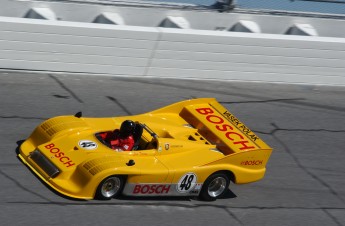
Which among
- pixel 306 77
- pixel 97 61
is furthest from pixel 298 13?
pixel 97 61

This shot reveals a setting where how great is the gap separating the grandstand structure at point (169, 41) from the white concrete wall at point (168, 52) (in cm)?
2

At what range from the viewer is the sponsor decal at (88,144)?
9.23m

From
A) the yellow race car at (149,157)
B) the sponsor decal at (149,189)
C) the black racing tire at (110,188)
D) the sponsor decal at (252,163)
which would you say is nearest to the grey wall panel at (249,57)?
the yellow race car at (149,157)

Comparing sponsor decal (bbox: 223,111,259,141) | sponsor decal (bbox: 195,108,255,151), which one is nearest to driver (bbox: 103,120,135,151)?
sponsor decal (bbox: 195,108,255,151)

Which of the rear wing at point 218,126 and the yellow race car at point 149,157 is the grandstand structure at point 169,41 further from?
the yellow race car at point 149,157

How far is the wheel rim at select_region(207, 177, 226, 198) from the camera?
9461mm

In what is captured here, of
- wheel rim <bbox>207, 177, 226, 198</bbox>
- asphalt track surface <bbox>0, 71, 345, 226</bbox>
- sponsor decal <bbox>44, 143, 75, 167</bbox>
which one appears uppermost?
sponsor decal <bbox>44, 143, 75, 167</bbox>

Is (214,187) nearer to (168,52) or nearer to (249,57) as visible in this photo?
(168,52)

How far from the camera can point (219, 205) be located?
31.0 ft

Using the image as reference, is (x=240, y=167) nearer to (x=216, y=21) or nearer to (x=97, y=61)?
(x=97, y=61)

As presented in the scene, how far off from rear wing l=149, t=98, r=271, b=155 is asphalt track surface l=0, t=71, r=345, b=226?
0.65m

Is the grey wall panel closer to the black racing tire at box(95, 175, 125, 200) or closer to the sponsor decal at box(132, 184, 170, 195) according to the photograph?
the sponsor decal at box(132, 184, 170, 195)

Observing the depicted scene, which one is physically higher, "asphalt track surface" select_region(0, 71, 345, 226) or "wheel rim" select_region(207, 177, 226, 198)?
"wheel rim" select_region(207, 177, 226, 198)

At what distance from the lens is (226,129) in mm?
10117
